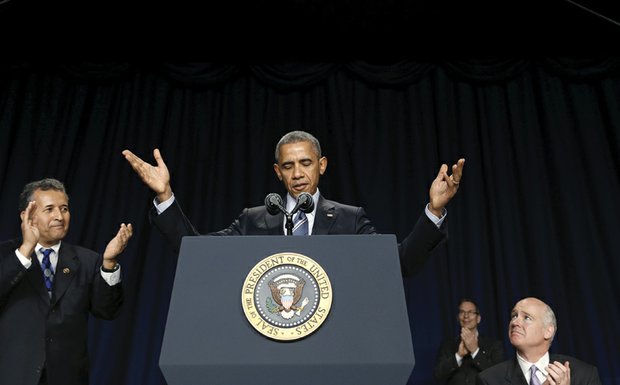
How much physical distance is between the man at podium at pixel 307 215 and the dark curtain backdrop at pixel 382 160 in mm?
2983

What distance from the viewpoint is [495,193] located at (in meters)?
5.06

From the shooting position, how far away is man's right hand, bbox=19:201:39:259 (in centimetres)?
229

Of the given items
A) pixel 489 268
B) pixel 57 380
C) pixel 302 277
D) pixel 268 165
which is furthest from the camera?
pixel 268 165

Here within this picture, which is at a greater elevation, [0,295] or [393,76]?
[393,76]

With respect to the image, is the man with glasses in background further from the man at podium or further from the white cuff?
the white cuff

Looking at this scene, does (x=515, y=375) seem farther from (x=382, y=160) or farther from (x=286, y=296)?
(x=382, y=160)

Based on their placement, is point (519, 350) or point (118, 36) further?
point (118, 36)

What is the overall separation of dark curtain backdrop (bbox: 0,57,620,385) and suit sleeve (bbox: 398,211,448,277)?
3.13 m

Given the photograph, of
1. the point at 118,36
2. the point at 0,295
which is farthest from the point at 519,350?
the point at 118,36

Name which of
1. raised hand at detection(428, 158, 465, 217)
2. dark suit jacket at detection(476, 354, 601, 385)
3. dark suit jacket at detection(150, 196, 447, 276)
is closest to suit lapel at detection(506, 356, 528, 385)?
dark suit jacket at detection(476, 354, 601, 385)

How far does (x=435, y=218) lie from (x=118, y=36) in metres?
4.13

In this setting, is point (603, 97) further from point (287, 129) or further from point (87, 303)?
point (87, 303)

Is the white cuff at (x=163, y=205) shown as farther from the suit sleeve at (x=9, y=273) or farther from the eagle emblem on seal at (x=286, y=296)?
the suit sleeve at (x=9, y=273)

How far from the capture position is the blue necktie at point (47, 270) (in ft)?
8.20
